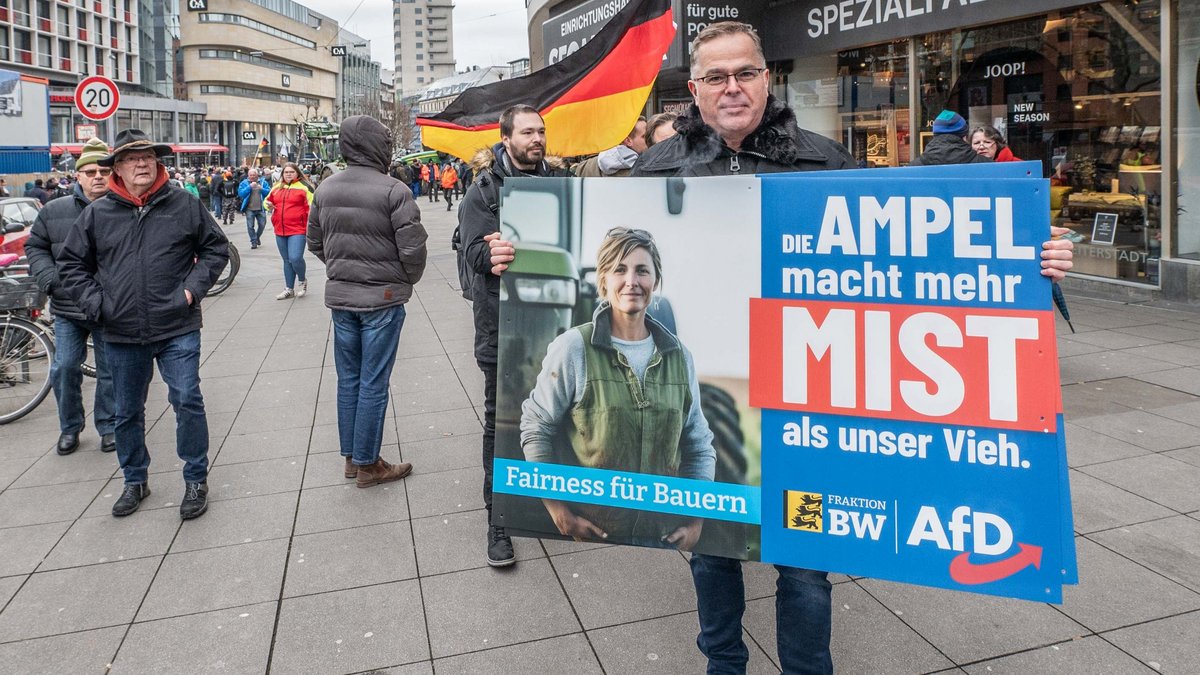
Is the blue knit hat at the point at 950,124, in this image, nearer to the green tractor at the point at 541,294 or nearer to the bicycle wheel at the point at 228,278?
the green tractor at the point at 541,294

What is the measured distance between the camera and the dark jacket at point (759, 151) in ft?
8.81

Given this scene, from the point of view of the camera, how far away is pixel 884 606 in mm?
3527

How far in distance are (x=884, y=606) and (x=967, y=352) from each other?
64.1 inches

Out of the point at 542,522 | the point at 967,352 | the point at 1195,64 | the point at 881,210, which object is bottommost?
the point at 542,522

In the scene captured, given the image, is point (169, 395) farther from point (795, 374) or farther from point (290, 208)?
point (290, 208)

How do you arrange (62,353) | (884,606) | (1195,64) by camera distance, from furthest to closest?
(1195,64), (62,353), (884,606)

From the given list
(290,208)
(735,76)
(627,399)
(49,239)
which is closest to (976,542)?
(627,399)

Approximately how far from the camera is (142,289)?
4.71 meters

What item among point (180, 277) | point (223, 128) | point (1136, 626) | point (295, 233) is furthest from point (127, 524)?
point (223, 128)

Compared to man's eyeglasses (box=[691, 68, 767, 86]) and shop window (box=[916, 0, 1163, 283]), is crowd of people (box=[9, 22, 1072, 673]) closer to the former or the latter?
man's eyeglasses (box=[691, 68, 767, 86])

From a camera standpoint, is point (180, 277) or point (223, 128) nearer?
point (180, 277)

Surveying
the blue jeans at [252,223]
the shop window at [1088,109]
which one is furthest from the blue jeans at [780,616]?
the blue jeans at [252,223]

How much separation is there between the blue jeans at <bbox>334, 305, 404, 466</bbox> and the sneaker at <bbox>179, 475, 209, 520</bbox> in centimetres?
80

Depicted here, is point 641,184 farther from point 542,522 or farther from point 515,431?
point 542,522
